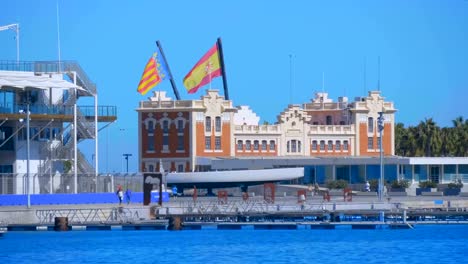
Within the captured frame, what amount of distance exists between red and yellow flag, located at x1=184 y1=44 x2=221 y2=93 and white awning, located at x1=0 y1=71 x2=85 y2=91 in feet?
118

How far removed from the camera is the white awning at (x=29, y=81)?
92.3m

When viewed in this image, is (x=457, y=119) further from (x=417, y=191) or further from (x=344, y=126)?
(x=417, y=191)

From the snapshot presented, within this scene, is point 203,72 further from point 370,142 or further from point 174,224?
point 174,224

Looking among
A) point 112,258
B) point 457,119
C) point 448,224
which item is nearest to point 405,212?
point 448,224

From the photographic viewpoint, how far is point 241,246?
78625 millimetres

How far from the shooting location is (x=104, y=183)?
94625 millimetres

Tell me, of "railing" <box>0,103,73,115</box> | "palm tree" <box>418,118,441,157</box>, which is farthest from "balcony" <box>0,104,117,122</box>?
"palm tree" <box>418,118,441,157</box>

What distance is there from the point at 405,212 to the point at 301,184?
44401 millimetres

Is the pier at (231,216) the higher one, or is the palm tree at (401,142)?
the palm tree at (401,142)

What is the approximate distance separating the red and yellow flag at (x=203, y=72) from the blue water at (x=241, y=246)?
4533 centimetres

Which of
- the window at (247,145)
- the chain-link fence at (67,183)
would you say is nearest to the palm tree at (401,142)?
the window at (247,145)

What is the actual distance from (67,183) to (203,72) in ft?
135

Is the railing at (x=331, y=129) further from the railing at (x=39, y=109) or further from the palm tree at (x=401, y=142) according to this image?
the railing at (x=39, y=109)

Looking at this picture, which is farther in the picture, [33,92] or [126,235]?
[33,92]
